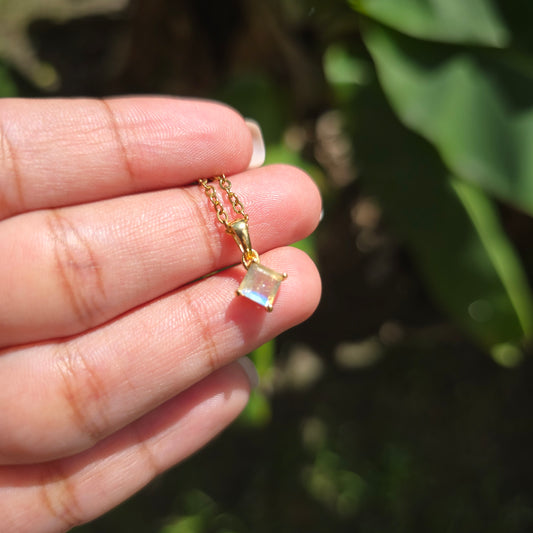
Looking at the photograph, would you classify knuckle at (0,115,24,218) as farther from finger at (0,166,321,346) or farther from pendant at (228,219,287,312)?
pendant at (228,219,287,312)

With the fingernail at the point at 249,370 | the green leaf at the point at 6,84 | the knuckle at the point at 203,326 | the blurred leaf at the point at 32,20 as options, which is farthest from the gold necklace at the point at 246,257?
the blurred leaf at the point at 32,20

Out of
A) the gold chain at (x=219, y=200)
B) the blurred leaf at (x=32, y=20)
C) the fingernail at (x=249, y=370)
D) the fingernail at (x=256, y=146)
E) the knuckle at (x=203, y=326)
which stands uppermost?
the blurred leaf at (x=32, y=20)

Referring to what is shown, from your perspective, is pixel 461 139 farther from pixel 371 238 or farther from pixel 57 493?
pixel 57 493

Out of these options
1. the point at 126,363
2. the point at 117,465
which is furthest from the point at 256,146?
the point at 117,465

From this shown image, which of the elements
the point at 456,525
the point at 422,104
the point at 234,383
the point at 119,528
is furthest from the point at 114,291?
the point at 456,525

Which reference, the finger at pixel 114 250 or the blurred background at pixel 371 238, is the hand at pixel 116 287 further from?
the blurred background at pixel 371 238

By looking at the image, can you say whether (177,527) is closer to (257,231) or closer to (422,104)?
(257,231)

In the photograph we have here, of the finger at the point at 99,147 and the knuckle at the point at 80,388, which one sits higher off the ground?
the finger at the point at 99,147
